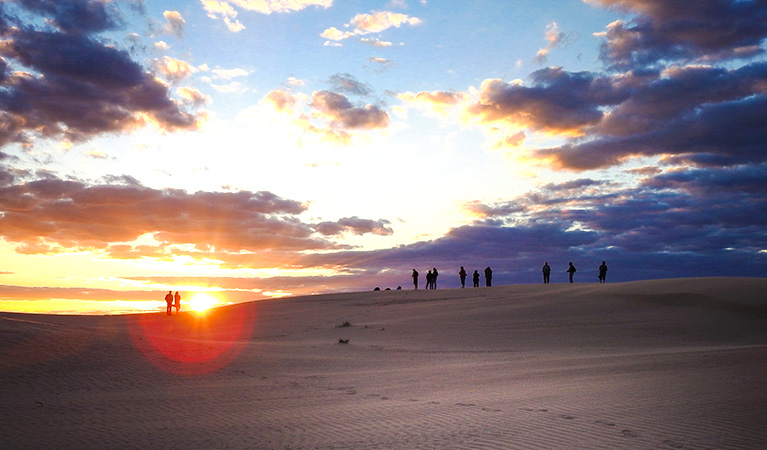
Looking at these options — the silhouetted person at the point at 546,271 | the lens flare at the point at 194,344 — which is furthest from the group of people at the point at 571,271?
the lens flare at the point at 194,344

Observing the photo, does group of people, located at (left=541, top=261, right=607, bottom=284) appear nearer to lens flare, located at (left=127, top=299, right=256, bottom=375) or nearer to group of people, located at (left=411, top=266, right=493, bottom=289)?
group of people, located at (left=411, top=266, right=493, bottom=289)

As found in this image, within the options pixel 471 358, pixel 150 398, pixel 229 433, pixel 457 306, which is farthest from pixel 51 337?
pixel 457 306

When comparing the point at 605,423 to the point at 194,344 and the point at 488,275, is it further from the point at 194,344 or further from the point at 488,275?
the point at 488,275

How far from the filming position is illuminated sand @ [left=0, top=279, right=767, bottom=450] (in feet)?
24.3

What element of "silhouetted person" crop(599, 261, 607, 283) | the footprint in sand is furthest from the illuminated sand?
"silhouetted person" crop(599, 261, 607, 283)

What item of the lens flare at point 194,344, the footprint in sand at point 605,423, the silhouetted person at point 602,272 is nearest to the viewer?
the footprint in sand at point 605,423

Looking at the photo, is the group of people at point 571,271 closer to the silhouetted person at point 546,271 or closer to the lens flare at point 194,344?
the silhouetted person at point 546,271

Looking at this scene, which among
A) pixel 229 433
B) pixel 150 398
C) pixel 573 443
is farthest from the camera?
pixel 150 398

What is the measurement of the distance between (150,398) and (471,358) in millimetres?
9284

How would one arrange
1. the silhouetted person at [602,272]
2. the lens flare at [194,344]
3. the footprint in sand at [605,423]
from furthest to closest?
the silhouetted person at [602,272] < the lens flare at [194,344] < the footprint in sand at [605,423]

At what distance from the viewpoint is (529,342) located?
19484 mm

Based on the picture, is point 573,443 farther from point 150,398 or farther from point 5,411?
point 5,411

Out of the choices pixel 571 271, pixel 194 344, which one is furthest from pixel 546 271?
pixel 194 344

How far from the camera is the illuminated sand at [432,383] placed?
7.40 m
